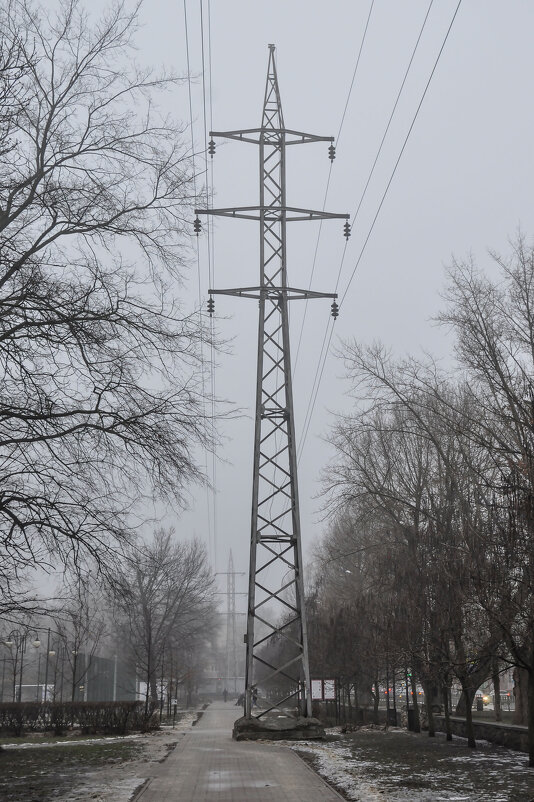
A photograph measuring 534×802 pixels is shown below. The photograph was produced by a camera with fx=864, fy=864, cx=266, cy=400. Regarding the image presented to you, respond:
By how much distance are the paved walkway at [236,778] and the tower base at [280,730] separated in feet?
4.70

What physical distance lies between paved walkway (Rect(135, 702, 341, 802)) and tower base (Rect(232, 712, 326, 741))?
143 cm

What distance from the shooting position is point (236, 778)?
13.0 m

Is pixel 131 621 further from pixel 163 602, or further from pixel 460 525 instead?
pixel 460 525

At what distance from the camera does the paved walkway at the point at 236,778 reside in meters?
11.0

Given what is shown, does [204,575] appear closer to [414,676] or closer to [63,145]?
[414,676]

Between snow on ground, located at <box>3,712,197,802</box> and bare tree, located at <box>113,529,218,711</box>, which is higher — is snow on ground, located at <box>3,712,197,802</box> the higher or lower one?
the lower one

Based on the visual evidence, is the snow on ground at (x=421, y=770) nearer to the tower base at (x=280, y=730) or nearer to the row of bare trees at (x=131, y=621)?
the tower base at (x=280, y=730)

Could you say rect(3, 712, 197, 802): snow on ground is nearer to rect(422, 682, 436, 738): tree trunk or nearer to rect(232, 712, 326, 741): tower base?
rect(232, 712, 326, 741): tower base

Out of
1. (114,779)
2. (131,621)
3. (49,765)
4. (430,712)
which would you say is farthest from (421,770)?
(131,621)

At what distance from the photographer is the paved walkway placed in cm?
1103

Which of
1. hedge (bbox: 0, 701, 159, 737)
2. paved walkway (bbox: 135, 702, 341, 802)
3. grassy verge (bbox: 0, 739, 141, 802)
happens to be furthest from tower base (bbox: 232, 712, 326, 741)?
hedge (bbox: 0, 701, 159, 737)

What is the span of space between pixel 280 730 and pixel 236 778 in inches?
281

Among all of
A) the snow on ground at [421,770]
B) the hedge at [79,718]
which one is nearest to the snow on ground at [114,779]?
the snow on ground at [421,770]

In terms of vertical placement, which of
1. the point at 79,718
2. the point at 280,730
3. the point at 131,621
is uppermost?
the point at 131,621
